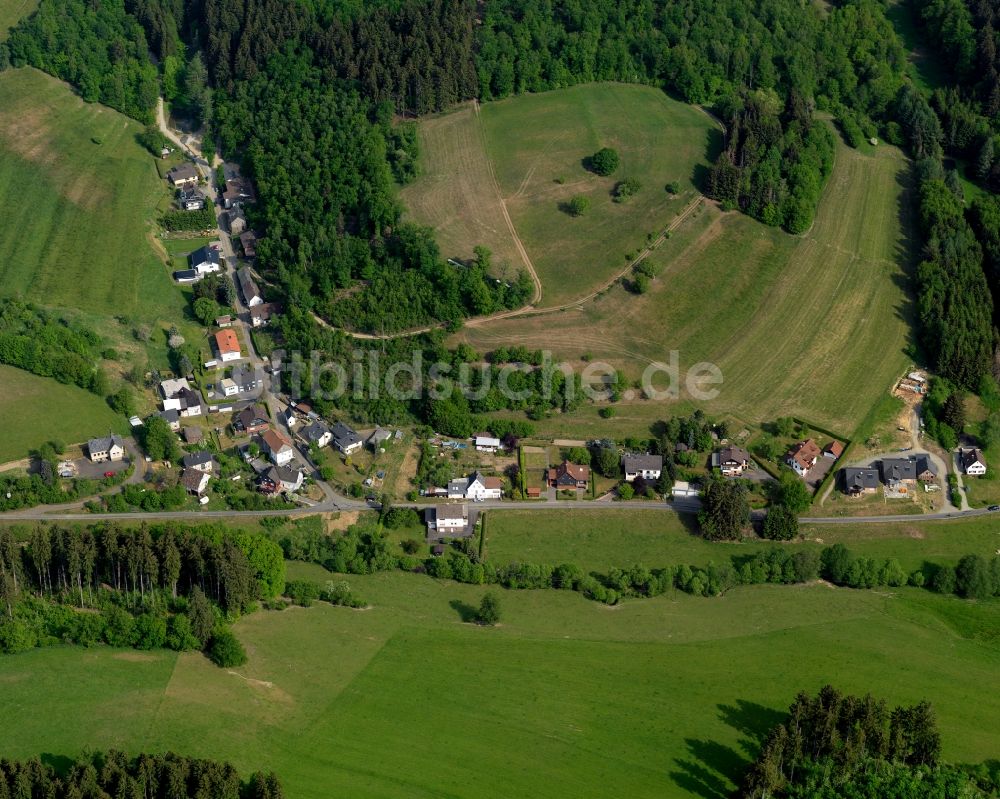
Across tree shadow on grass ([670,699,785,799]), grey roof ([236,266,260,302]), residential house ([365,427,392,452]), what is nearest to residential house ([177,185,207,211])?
grey roof ([236,266,260,302])

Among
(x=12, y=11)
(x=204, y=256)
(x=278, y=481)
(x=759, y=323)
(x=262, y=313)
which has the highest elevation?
(x=12, y=11)

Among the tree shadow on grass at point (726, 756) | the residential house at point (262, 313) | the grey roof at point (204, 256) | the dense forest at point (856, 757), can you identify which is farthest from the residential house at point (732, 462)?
the grey roof at point (204, 256)

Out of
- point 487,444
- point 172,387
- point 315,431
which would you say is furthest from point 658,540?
point 172,387

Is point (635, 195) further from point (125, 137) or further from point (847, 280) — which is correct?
point (125, 137)

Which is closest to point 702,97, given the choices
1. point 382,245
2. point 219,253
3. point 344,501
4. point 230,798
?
point 382,245

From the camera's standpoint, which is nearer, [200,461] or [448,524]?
[448,524]

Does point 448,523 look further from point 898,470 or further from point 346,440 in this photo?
point 898,470
